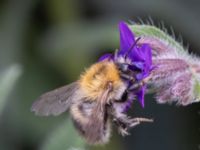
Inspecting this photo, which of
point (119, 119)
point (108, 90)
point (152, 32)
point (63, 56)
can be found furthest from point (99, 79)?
point (63, 56)

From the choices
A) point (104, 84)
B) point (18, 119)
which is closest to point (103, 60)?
point (104, 84)

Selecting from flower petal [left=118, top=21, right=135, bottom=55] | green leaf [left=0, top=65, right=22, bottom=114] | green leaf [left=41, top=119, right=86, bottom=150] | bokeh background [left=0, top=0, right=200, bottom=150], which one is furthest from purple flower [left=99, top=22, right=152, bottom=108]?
bokeh background [left=0, top=0, right=200, bottom=150]

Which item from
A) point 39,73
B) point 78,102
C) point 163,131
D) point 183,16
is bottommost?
point 163,131

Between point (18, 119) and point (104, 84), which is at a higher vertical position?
point (104, 84)

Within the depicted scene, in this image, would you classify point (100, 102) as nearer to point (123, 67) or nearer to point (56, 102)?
point (123, 67)

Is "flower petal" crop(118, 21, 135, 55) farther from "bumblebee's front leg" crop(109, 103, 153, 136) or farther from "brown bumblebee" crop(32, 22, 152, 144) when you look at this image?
"bumblebee's front leg" crop(109, 103, 153, 136)

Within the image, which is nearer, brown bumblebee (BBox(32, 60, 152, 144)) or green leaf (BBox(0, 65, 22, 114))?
brown bumblebee (BBox(32, 60, 152, 144))

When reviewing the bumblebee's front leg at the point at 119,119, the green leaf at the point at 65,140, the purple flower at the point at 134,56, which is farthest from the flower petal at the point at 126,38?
the green leaf at the point at 65,140

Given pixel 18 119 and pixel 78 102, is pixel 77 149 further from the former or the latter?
pixel 18 119
